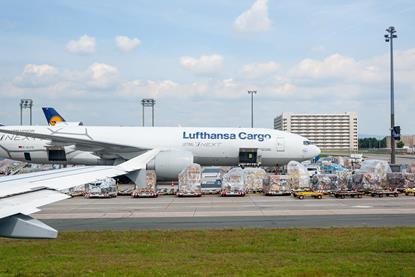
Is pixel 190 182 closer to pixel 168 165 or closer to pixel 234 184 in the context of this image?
pixel 234 184

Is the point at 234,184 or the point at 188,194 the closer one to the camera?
the point at 188,194

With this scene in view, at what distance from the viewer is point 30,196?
596cm

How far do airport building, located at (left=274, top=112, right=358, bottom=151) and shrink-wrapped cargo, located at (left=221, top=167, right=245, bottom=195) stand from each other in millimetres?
150214

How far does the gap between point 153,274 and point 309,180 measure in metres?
20.0

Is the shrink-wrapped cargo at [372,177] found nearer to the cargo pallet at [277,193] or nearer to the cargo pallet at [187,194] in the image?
the cargo pallet at [277,193]

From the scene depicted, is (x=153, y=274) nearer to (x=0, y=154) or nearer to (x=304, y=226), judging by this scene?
(x=304, y=226)

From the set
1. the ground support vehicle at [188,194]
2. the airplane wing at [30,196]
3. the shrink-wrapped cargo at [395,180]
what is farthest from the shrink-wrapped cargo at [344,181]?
the airplane wing at [30,196]

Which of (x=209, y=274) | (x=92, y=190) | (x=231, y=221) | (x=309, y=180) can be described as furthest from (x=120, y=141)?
(x=209, y=274)

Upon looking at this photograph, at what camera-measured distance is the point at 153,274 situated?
8219mm

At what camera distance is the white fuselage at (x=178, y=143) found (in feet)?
109

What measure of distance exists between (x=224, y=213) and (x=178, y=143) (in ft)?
50.2

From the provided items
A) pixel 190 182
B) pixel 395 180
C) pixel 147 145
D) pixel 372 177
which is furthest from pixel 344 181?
pixel 147 145

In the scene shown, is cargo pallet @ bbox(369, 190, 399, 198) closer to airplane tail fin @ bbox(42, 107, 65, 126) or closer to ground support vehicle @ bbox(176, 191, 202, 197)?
ground support vehicle @ bbox(176, 191, 202, 197)

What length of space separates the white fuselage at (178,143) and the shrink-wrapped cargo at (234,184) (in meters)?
8.16
